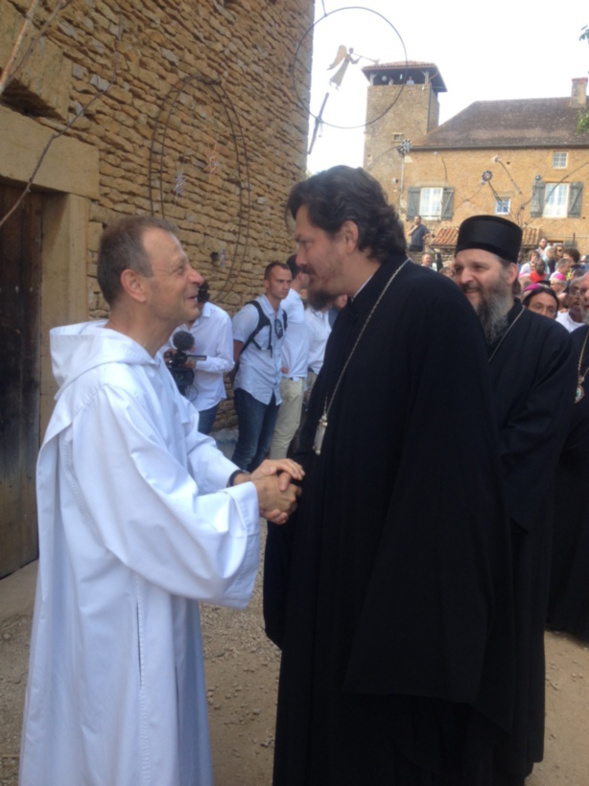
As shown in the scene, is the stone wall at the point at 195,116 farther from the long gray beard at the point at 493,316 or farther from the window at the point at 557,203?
the window at the point at 557,203

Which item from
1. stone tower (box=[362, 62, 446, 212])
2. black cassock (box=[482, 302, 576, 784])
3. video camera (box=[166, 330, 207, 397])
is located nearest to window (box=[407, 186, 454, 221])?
stone tower (box=[362, 62, 446, 212])

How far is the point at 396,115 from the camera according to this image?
121 ft

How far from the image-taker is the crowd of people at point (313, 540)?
1693mm

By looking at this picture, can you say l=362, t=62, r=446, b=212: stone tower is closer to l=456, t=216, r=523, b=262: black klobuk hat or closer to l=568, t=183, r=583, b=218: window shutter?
l=568, t=183, r=583, b=218: window shutter

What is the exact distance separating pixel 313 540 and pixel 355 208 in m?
0.97

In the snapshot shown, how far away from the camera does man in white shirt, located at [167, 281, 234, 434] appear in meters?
5.43

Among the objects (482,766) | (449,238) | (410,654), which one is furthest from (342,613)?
(449,238)

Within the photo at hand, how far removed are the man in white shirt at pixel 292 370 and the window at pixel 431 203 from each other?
27.8 meters

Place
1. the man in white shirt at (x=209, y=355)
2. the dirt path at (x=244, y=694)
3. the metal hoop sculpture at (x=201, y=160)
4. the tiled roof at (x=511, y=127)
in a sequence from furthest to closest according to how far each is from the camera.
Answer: the tiled roof at (x=511, y=127) → the metal hoop sculpture at (x=201, y=160) → the man in white shirt at (x=209, y=355) → the dirt path at (x=244, y=694)

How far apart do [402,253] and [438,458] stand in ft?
2.28

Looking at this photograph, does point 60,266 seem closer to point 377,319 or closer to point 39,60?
point 39,60

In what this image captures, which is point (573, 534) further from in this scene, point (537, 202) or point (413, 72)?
point (413, 72)

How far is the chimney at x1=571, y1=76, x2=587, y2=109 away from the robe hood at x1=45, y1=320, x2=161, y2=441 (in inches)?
1619

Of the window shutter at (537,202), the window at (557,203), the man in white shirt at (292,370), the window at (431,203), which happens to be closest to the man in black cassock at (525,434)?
the man in white shirt at (292,370)
